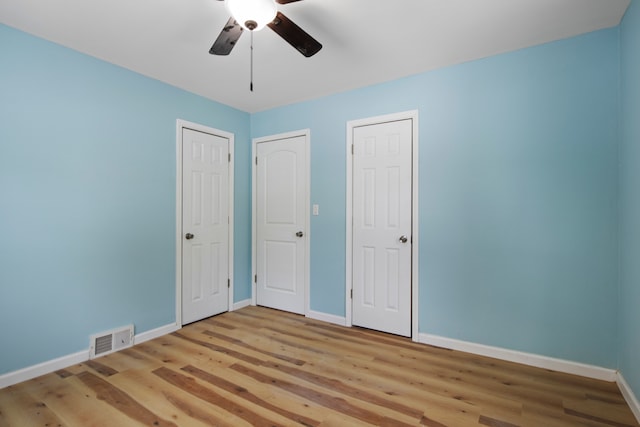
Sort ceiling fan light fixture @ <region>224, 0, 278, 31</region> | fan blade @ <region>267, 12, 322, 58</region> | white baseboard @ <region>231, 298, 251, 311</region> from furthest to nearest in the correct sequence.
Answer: white baseboard @ <region>231, 298, 251, 311</region> → fan blade @ <region>267, 12, 322, 58</region> → ceiling fan light fixture @ <region>224, 0, 278, 31</region>

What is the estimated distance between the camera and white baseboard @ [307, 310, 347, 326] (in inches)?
129

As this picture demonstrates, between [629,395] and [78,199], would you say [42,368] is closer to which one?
[78,199]

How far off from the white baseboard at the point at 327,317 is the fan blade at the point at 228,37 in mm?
2667

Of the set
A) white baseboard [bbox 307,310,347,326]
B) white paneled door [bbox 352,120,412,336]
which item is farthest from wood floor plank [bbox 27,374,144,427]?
white paneled door [bbox 352,120,412,336]

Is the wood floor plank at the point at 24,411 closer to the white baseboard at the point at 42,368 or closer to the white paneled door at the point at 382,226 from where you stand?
the white baseboard at the point at 42,368

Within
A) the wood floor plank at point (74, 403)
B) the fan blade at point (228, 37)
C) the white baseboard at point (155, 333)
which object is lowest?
the wood floor plank at point (74, 403)

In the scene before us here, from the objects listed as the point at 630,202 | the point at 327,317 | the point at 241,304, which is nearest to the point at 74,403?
the point at 241,304

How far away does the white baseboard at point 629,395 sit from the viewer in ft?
5.85

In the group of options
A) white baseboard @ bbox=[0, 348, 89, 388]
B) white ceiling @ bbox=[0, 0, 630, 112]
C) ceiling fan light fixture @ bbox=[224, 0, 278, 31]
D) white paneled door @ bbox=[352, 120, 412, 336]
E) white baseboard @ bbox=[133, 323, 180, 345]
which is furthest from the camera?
white paneled door @ bbox=[352, 120, 412, 336]

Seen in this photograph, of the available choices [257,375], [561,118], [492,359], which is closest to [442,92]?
[561,118]

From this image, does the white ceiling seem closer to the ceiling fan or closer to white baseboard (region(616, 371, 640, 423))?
the ceiling fan

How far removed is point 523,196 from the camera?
2.42 m

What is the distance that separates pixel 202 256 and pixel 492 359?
2.94m

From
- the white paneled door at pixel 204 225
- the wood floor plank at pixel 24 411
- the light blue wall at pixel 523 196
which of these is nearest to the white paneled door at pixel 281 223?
the white paneled door at pixel 204 225
